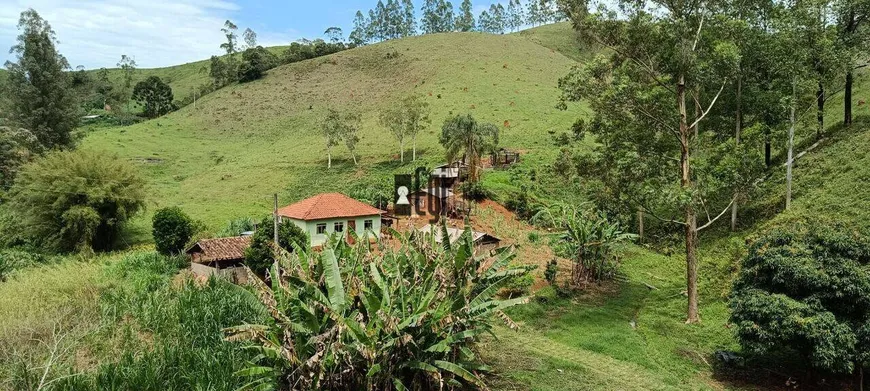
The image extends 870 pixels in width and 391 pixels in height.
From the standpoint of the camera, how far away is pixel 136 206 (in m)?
31.2

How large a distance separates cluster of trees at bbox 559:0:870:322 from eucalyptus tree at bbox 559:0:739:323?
0.04 m

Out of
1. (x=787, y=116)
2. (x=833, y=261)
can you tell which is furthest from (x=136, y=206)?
(x=787, y=116)

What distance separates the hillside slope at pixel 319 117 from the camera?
142ft

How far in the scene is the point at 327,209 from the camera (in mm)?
28734

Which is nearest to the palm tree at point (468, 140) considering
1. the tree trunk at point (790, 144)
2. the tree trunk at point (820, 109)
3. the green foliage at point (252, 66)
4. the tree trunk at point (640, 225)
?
the tree trunk at point (640, 225)

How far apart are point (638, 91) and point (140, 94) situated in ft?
273

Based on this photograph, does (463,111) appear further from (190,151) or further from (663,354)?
(663,354)

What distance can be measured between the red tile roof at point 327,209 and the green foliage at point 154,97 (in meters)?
61.7

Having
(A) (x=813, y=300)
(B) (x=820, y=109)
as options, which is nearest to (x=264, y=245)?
(A) (x=813, y=300)

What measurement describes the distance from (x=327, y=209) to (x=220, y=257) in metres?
6.76

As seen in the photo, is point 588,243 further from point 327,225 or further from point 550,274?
point 327,225

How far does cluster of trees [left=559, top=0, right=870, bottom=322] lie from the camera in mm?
17281

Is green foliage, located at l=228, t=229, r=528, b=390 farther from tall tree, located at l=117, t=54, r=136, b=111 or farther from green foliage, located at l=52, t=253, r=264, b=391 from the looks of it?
tall tree, located at l=117, t=54, r=136, b=111

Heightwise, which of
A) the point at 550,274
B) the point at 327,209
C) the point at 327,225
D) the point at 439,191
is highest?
the point at 439,191
